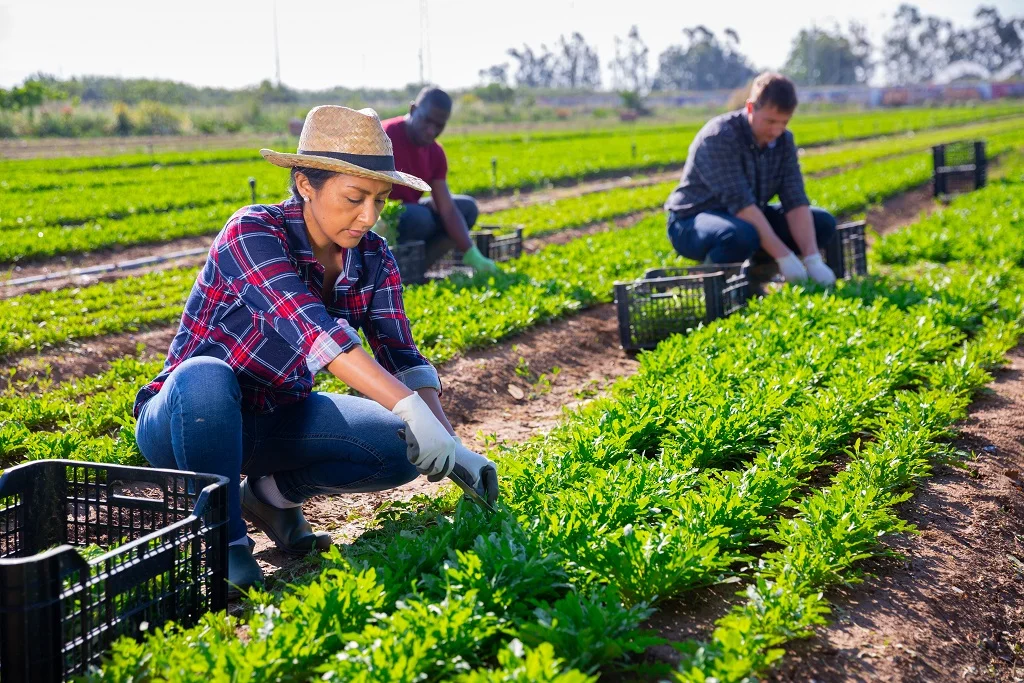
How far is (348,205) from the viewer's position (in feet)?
10.7

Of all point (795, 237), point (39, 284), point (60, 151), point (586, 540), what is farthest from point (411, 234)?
point (60, 151)

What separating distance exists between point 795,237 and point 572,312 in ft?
5.75

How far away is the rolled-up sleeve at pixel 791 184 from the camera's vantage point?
23.8 ft

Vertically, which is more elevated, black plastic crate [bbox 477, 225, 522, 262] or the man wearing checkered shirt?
the man wearing checkered shirt

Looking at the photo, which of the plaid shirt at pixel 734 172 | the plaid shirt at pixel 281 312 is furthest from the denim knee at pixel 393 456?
the plaid shirt at pixel 734 172

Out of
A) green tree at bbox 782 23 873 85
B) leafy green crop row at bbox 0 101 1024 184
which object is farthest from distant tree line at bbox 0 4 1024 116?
leafy green crop row at bbox 0 101 1024 184

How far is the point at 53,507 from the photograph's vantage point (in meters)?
3.07

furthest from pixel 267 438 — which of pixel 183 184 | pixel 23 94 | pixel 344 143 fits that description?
pixel 23 94

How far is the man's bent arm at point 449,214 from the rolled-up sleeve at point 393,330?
4.16 m

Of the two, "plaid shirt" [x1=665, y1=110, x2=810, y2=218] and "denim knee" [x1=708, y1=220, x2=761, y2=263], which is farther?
"plaid shirt" [x1=665, y1=110, x2=810, y2=218]

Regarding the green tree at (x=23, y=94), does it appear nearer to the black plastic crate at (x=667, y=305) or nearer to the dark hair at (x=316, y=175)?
the black plastic crate at (x=667, y=305)

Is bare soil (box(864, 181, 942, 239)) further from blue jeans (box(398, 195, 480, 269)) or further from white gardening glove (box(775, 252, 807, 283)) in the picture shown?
blue jeans (box(398, 195, 480, 269))

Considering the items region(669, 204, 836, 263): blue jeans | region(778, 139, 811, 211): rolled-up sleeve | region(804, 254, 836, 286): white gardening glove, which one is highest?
region(778, 139, 811, 211): rolled-up sleeve

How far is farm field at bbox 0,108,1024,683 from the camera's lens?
8.09 ft
